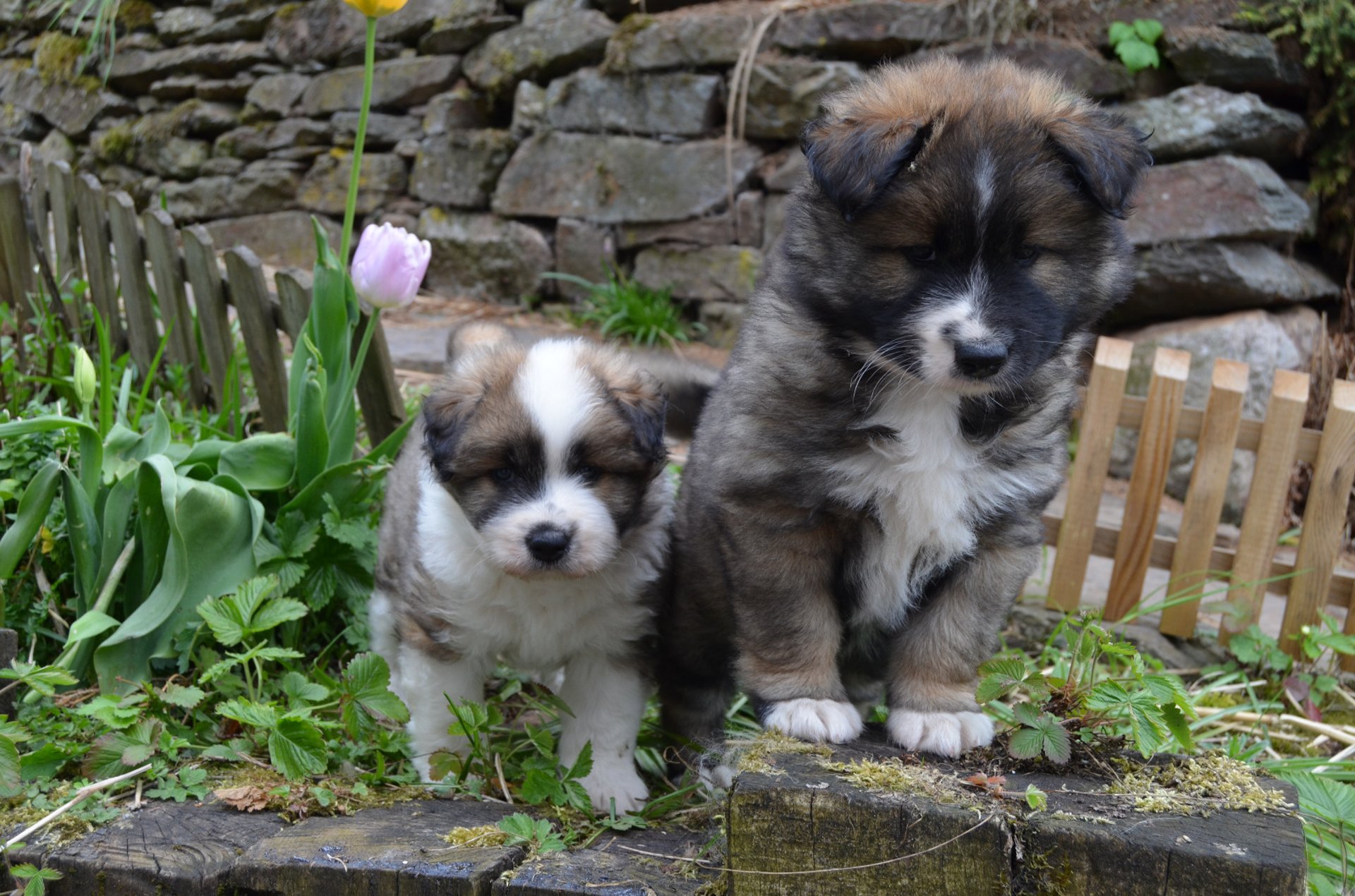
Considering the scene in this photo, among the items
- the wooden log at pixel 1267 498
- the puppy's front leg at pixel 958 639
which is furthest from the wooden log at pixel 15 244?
the wooden log at pixel 1267 498

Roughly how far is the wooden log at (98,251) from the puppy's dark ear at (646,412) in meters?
2.94

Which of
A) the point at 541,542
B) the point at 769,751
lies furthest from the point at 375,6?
the point at 769,751

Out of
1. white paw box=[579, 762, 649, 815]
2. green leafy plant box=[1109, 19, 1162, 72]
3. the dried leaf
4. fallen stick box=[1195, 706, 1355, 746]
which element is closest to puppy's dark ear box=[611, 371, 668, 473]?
white paw box=[579, 762, 649, 815]

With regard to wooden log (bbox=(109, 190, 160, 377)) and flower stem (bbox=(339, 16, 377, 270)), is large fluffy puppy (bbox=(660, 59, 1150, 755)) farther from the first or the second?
wooden log (bbox=(109, 190, 160, 377))

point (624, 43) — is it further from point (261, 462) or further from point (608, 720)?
→ point (608, 720)

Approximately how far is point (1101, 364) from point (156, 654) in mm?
3636

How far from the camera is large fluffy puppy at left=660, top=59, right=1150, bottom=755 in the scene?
2.13m

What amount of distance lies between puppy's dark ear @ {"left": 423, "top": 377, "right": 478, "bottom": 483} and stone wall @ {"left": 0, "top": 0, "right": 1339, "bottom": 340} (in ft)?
13.5

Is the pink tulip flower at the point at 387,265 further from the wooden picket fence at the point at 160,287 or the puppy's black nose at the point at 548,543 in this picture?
the puppy's black nose at the point at 548,543

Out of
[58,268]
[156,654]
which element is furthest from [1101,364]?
[58,268]

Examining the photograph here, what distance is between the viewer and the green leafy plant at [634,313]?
680 cm

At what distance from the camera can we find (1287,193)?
19.1ft

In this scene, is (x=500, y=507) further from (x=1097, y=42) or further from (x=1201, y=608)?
(x=1097, y=42)

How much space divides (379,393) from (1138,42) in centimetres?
429
